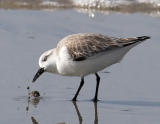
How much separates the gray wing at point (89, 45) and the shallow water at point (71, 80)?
0.66 meters

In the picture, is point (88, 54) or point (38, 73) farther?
point (38, 73)

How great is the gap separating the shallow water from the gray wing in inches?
25.9

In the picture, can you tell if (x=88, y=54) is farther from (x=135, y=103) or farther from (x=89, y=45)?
(x=135, y=103)

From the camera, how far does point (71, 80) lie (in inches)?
371

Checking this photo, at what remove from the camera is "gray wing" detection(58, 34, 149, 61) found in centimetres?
848

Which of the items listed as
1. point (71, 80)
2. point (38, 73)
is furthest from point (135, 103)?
point (38, 73)

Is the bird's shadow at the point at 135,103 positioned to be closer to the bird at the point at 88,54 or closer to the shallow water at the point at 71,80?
the shallow water at the point at 71,80

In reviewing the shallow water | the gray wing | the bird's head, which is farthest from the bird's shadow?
the bird's head

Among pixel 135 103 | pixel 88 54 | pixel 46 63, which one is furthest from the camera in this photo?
pixel 46 63

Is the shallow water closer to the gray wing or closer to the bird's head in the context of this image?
the bird's head

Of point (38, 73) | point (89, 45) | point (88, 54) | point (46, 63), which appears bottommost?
point (38, 73)

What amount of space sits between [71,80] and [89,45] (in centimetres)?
103

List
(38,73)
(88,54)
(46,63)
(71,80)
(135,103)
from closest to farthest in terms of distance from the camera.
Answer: (135,103) → (88,54) → (46,63) → (38,73) → (71,80)

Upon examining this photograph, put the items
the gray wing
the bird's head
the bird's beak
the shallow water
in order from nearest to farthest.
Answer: the shallow water
the gray wing
the bird's head
the bird's beak
